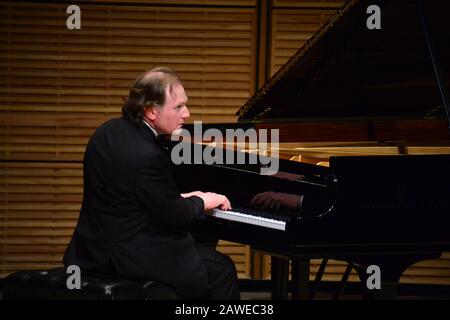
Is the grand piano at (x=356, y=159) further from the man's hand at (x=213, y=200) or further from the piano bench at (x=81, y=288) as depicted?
the piano bench at (x=81, y=288)

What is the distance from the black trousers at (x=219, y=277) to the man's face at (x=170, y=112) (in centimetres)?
59

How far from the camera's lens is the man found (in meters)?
2.64

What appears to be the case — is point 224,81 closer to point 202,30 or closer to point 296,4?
point 202,30

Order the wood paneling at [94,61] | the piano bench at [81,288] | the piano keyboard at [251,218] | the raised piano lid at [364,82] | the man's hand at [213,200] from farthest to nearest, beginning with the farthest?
the wood paneling at [94,61] < the raised piano lid at [364,82] < the man's hand at [213,200] < the piano keyboard at [251,218] < the piano bench at [81,288]

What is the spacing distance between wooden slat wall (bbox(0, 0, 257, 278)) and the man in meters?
2.13

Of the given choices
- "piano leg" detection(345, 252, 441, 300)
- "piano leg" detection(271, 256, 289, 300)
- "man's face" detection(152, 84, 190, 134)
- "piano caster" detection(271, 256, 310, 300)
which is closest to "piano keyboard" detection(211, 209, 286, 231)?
"piano caster" detection(271, 256, 310, 300)

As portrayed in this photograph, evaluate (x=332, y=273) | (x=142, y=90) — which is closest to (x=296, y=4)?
(x=332, y=273)

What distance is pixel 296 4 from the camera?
16.1 ft

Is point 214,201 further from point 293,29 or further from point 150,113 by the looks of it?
point 293,29

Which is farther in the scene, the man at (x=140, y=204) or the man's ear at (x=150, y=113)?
the man's ear at (x=150, y=113)

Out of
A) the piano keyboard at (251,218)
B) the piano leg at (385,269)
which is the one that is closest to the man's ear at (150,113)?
the piano keyboard at (251,218)

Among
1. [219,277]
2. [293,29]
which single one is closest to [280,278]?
[219,277]

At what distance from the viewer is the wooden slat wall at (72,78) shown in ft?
15.9

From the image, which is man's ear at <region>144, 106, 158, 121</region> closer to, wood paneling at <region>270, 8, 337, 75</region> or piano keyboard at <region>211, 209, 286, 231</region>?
piano keyboard at <region>211, 209, 286, 231</region>
